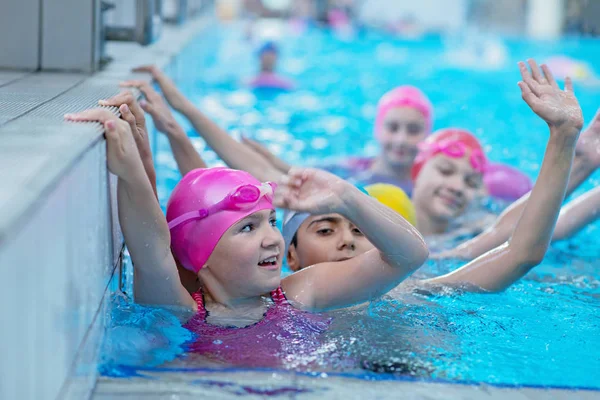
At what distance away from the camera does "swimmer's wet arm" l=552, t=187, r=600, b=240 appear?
393cm

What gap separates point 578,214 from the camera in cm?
398

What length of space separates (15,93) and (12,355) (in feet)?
6.72

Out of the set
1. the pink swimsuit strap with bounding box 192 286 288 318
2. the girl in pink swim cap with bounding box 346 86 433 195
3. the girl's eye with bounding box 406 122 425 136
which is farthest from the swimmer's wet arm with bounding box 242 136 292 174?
the pink swimsuit strap with bounding box 192 286 288 318

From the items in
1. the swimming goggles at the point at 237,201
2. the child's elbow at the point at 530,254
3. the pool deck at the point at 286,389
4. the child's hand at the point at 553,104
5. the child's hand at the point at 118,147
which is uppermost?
the child's hand at the point at 553,104

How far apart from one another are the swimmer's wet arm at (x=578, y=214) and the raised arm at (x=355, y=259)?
58.5 inches

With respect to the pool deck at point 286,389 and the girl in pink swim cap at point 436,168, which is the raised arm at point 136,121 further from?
the pool deck at point 286,389

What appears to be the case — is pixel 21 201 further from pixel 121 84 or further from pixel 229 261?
pixel 121 84

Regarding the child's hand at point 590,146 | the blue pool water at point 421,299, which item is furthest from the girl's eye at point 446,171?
the child's hand at point 590,146

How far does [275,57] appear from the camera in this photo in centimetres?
1175

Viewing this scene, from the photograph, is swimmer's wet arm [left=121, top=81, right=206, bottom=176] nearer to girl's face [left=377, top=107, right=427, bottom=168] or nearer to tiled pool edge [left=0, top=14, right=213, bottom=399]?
tiled pool edge [left=0, top=14, right=213, bottom=399]

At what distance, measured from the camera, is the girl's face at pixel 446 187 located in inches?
191

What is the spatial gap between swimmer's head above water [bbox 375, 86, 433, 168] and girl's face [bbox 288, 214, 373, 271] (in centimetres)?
260

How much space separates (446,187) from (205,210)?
2.35 m

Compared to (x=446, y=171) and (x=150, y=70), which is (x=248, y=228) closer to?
(x=150, y=70)
